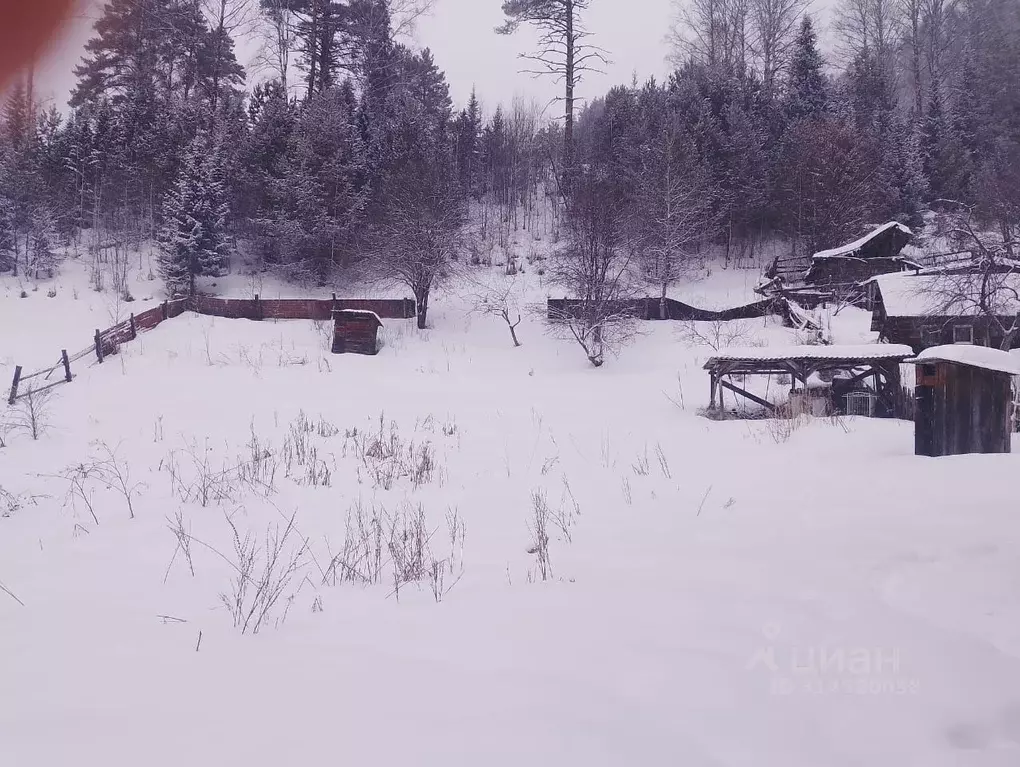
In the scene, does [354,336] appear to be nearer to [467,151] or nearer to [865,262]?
[865,262]

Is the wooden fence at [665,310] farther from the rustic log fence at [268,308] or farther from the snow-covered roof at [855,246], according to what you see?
the rustic log fence at [268,308]

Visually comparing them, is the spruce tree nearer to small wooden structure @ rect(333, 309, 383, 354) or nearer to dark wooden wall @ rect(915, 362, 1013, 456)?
small wooden structure @ rect(333, 309, 383, 354)

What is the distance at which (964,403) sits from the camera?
6785mm

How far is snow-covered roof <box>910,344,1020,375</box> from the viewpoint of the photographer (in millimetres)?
6720

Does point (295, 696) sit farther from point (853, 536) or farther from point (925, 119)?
point (925, 119)

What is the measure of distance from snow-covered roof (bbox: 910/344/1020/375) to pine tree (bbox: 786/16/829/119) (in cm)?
3369

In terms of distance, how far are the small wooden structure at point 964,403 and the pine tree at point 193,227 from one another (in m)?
28.3

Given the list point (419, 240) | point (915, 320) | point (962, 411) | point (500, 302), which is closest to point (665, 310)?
point (500, 302)

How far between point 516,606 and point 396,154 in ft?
111

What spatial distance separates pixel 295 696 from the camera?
2.31 m

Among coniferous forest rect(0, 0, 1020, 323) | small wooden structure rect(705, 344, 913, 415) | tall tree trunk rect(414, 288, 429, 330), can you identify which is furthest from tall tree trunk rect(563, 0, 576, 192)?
small wooden structure rect(705, 344, 913, 415)

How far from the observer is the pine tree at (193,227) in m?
26.5

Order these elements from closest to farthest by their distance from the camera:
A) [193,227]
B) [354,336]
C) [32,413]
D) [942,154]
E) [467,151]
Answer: [32,413]
[354,336]
[193,227]
[942,154]
[467,151]

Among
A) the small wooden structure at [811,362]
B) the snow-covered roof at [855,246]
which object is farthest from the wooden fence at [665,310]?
the small wooden structure at [811,362]
